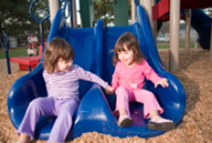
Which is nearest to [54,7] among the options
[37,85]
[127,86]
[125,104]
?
[37,85]

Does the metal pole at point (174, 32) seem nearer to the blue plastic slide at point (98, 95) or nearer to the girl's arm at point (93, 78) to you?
the blue plastic slide at point (98, 95)

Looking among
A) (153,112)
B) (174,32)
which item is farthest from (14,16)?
(153,112)

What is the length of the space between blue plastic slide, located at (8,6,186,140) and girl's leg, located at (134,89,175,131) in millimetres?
57

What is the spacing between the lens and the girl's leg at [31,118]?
1.25 metres

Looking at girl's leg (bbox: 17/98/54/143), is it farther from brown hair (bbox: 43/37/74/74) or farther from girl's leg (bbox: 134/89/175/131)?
girl's leg (bbox: 134/89/175/131)

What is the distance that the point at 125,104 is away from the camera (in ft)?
4.72

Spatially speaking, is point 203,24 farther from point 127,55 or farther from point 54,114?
point 54,114

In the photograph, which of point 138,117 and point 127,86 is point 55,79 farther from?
point 138,117

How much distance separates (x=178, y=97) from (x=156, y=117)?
0.27 meters

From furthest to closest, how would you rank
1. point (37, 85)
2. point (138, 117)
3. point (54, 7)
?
point (54, 7), point (37, 85), point (138, 117)

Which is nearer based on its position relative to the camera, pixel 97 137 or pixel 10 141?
pixel 97 137

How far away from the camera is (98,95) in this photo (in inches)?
56.4

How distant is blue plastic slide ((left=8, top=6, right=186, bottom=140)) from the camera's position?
129 cm

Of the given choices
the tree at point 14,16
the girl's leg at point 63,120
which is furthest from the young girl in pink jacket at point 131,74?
the tree at point 14,16
